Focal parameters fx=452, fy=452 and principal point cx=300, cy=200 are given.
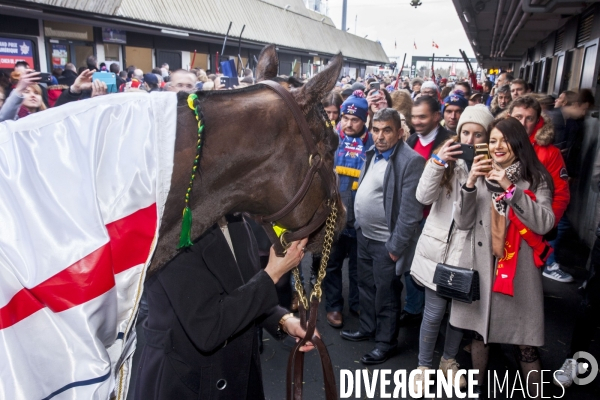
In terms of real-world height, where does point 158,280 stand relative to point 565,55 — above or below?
below

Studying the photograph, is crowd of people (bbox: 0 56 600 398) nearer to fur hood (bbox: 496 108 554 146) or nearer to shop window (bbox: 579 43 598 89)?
fur hood (bbox: 496 108 554 146)

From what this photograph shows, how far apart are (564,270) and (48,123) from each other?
6.69m

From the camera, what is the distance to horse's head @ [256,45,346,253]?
1.54m

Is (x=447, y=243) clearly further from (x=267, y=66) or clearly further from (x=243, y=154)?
(x=243, y=154)

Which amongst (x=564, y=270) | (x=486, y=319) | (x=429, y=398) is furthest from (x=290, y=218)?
(x=564, y=270)

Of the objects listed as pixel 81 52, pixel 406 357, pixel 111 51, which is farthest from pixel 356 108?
pixel 111 51

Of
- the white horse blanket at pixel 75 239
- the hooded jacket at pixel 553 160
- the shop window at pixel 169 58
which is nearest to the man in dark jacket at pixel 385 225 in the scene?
the hooded jacket at pixel 553 160

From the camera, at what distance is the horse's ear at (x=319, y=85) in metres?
1.52

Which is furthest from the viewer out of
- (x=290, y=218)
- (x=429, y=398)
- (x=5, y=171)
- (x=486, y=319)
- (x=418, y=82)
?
(x=418, y=82)

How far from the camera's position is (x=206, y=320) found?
5.79 feet

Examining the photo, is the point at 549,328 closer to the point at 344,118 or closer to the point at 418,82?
the point at 344,118

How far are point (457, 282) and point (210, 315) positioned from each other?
2.13 metres

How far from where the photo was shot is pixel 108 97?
1313 millimetres

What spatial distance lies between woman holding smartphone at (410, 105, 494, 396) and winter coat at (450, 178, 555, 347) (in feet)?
0.47
